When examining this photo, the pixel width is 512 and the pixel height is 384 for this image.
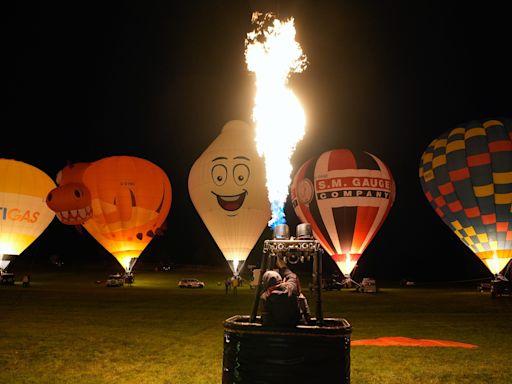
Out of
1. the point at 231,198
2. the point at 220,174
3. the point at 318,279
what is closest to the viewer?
the point at 318,279

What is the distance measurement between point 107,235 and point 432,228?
160 ft

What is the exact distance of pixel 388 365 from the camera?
8375 millimetres

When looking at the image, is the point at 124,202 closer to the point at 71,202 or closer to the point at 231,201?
the point at 71,202

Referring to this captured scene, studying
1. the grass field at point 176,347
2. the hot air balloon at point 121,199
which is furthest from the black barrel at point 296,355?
the hot air balloon at point 121,199

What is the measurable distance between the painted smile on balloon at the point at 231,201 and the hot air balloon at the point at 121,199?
5.34 meters

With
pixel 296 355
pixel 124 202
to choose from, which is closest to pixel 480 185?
pixel 124 202

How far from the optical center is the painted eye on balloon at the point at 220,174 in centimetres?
3266

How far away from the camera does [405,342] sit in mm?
10672

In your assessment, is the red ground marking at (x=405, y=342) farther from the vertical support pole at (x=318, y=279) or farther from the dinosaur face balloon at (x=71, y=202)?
the dinosaur face balloon at (x=71, y=202)

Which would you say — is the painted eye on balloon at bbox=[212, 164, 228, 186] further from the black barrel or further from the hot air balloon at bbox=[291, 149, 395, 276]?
the black barrel

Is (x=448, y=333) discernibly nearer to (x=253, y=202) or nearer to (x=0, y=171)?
(x=253, y=202)

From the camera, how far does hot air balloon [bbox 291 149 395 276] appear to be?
3023 cm

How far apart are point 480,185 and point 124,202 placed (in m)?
22.6

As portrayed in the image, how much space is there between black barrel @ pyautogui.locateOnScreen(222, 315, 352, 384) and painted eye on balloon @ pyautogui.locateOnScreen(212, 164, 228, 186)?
91.4 ft
